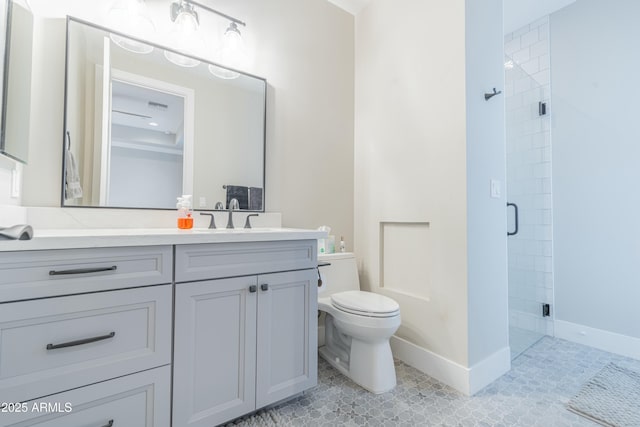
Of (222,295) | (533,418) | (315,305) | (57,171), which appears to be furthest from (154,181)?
(533,418)

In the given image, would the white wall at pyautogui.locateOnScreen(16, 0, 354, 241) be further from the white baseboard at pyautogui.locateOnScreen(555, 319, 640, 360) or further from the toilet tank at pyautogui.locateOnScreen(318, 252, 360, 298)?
the white baseboard at pyautogui.locateOnScreen(555, 319, 640, 360)

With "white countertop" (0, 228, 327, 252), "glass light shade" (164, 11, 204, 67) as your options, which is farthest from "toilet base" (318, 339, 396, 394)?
"glass light shade" (164, 11, 204, 67)

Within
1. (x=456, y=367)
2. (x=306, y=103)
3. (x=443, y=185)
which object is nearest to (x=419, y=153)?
(x=443, y=185)

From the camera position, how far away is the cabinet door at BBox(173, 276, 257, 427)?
1.11 metres

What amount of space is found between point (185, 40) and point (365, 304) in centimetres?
184

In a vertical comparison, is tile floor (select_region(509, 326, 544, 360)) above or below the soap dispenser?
below

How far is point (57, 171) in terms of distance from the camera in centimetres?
135

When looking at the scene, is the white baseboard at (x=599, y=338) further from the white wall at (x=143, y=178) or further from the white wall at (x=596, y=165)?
the white wall at (x=143, y=178)

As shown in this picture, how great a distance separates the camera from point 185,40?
1.68 meters

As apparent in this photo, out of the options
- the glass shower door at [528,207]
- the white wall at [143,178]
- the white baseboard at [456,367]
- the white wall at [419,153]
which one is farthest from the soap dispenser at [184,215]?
the glass shower door at [528,207]

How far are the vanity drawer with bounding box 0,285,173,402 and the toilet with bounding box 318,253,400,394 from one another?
3.05 ft

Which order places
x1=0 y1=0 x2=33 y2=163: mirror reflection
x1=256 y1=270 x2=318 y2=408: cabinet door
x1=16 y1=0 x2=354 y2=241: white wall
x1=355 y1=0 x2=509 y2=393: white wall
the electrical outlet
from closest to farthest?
x1=0 y1=0 x2=33 y2=163: mirror reflection
the electrical outlet
x1=256 y1=270 x2=318 y2=408: cabinet door
x1=355 y1=0 x2=509 y2=393: white wall
x1=16 y1=0 x2=354 y2=241: white wall

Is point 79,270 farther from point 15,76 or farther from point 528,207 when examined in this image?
point 528,207

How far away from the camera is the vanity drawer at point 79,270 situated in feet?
2.79
